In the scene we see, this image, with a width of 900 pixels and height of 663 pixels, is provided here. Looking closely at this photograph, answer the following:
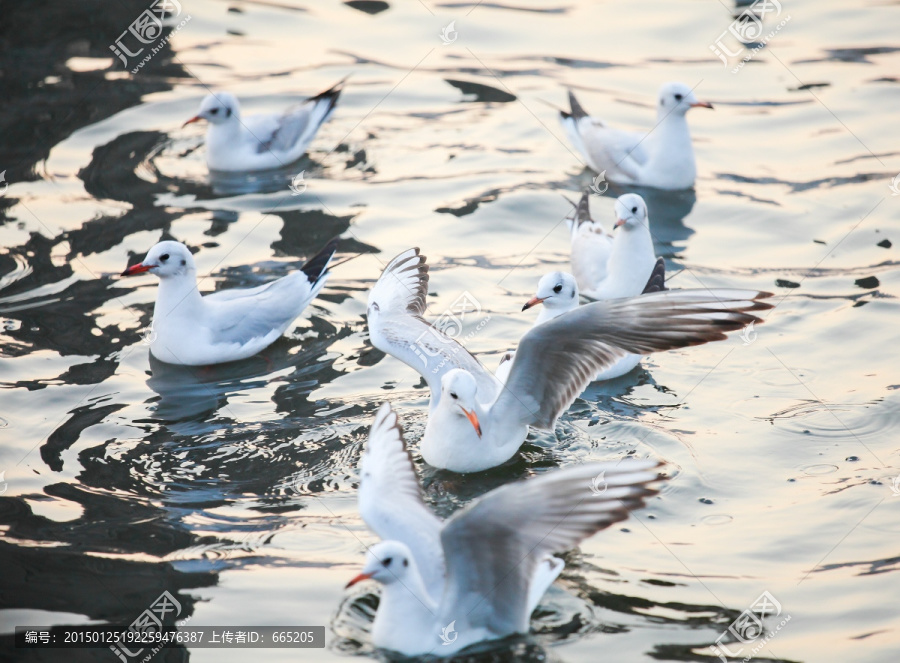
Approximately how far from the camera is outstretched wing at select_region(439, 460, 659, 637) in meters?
4.79

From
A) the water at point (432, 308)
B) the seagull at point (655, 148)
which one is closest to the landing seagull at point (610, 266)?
the water at point (432, 308)

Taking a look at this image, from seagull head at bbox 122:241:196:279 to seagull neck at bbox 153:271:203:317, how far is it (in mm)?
44

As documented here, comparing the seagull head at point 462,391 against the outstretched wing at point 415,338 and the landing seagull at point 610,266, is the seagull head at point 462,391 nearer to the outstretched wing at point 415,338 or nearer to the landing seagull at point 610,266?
the outstretched wing at point 415,338

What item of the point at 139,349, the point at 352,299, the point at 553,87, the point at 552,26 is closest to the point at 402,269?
the point at 352,299

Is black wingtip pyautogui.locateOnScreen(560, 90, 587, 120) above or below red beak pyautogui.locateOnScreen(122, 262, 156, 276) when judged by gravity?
above

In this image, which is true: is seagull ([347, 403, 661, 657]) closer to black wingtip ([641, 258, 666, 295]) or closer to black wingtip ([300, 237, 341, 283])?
black wingtip ([641, 258, 666, 295])

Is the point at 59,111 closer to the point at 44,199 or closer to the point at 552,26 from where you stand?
the point at 44,199

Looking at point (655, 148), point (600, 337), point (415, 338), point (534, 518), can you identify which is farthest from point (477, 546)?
point (655, 148)

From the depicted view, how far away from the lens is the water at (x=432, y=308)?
19.4 ft

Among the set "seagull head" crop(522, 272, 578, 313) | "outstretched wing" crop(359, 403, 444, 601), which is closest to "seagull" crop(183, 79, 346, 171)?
"seagull head" crop(522, 272, 578, 313)

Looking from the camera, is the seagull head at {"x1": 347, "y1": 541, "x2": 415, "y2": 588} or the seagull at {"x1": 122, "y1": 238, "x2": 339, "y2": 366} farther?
the seagull at {"x1": 122, "y1": 238, "x2": 339, "y2": 366}

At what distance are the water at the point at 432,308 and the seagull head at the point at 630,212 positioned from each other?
0.75 meters

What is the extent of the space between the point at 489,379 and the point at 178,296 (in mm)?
2701

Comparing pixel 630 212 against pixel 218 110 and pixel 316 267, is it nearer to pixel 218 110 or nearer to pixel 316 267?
pixel 316 267
